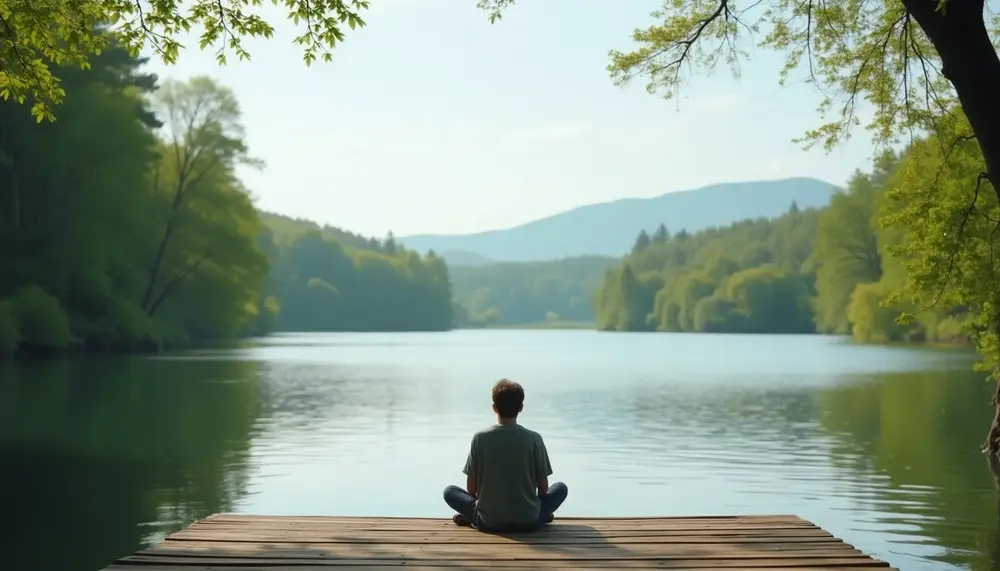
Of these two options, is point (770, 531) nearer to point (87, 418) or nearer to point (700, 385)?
point (87, 418)

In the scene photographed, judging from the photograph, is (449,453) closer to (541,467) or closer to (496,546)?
(541,467)

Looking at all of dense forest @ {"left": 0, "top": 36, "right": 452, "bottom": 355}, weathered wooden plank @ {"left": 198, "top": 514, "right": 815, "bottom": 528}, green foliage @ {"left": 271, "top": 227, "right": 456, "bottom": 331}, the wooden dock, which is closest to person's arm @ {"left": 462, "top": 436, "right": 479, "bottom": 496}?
the wooden dock

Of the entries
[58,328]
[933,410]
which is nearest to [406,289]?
[58,328]

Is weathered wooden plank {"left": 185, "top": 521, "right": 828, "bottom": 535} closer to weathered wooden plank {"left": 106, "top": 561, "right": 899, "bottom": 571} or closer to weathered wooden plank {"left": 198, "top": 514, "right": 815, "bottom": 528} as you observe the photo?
weathered wooden plank {"left": 198, "top": 514, "right": 815, "bottom": 528}

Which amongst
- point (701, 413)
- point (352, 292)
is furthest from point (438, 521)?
point (352, 292)

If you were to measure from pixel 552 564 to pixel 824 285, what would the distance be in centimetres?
7392

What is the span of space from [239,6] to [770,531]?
7.03 metres

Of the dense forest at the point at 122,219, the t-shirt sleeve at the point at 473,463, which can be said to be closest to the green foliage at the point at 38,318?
the dense forest at the point at 122,219

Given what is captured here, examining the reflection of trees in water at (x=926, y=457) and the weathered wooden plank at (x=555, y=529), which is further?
the reflection of trees in water at (x=926, y=457)

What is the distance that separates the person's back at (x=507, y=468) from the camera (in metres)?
7.21

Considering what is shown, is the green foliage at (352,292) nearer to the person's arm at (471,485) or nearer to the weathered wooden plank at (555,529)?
the weathered wooden plank at (555,529)

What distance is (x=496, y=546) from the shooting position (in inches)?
271

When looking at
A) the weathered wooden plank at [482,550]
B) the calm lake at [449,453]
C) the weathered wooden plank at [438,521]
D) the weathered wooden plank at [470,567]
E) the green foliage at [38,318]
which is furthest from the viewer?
the green foliage at [38,318]

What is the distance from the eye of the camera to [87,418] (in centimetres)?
2141
